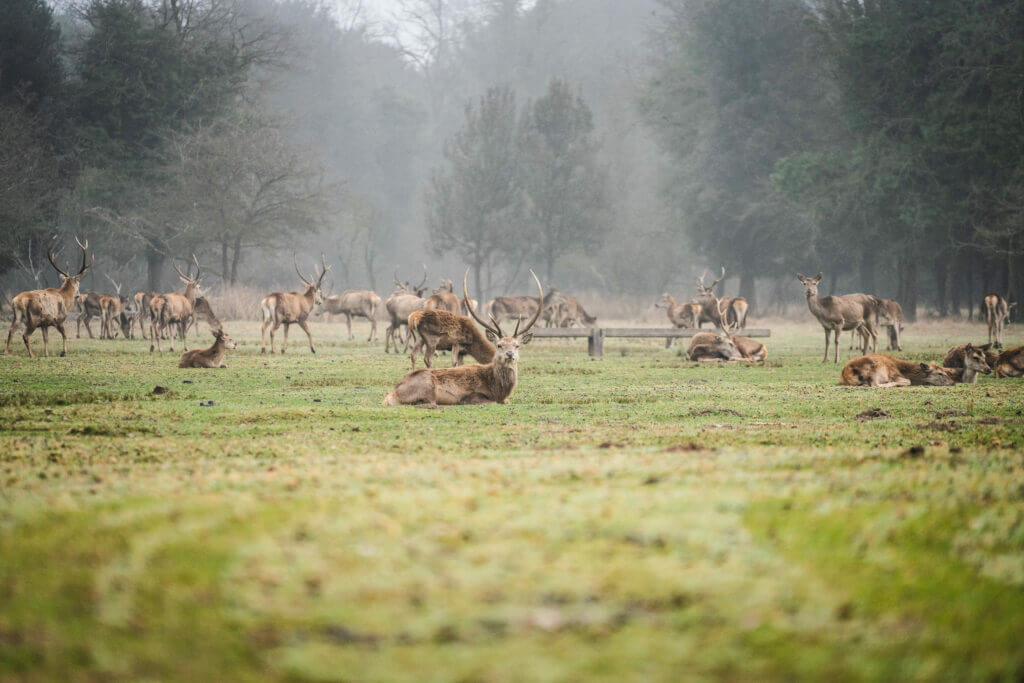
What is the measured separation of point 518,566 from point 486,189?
146 ft

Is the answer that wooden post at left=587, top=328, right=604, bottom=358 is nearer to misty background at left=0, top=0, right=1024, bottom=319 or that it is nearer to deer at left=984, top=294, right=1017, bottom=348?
deer at left=984, top=294, right=1017, bottom=348

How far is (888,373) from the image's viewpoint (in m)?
13.0

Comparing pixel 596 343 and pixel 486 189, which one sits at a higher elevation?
pixel 486 189

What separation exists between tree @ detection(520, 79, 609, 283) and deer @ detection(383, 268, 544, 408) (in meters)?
35.2

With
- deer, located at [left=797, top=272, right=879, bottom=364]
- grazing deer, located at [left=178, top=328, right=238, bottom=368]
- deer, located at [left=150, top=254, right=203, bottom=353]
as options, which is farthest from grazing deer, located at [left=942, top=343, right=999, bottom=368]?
deer, located at [left=150, top=254, right=203, bottom=353]

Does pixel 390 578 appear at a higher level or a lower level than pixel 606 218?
lower

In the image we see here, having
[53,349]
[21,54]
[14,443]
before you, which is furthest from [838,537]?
[21,54]

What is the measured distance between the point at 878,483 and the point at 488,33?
2609 inches

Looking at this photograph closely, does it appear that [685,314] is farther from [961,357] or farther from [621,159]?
[621,159]

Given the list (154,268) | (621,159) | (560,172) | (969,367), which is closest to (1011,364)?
(969,367)

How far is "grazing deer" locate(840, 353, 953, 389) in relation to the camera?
12883 millimetres

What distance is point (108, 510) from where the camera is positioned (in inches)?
145

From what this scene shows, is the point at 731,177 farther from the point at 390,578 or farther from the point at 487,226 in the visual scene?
the point at 390,578

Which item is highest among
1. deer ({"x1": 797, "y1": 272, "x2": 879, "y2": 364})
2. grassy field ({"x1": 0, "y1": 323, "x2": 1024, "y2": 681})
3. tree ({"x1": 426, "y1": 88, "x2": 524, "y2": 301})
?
tree ({"x1": 426, "y1": 88, "x2": 524, "y2": 301})
